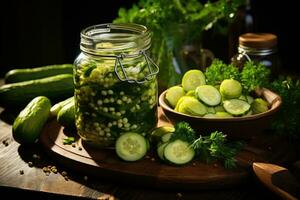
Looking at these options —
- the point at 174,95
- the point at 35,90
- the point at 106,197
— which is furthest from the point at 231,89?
the point at 35,90

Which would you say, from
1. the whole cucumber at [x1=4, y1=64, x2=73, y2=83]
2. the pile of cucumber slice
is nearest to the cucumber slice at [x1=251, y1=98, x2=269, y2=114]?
the pile of cucumber slice

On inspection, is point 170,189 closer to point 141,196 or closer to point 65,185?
point 141,196

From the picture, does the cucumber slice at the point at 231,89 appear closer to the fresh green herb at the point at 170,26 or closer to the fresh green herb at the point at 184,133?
the fresh green herb at the point at 184,133

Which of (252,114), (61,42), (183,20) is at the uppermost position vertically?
(183,20)

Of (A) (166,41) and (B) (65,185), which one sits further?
(A) (166,41)

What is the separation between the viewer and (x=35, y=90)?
1.86 m

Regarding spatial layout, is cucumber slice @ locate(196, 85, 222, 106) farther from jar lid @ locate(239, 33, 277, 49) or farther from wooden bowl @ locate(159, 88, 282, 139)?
jar lid @ locate(239, 33, 277, 49)

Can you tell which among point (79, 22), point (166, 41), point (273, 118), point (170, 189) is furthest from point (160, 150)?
point (79, 22)

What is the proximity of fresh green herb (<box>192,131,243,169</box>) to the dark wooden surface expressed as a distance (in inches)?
1.7

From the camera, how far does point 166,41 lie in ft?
6.03

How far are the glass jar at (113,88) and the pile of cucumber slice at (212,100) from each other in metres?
0.08

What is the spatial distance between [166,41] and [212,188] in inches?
25.8

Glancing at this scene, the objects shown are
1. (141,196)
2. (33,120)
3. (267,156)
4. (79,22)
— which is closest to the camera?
(141,196)

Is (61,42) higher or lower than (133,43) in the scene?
lower
